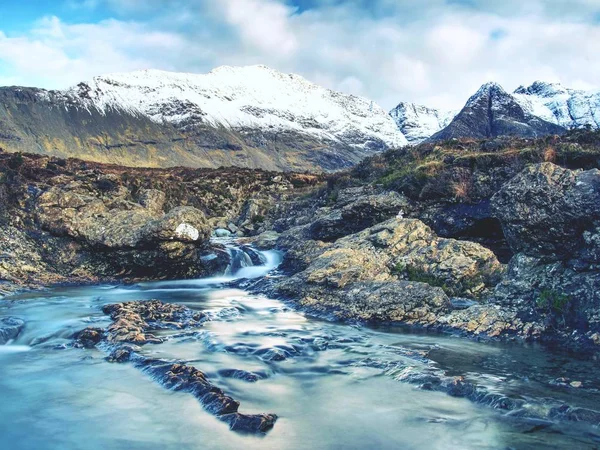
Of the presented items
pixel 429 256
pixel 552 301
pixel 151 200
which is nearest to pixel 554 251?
pixel 552 301

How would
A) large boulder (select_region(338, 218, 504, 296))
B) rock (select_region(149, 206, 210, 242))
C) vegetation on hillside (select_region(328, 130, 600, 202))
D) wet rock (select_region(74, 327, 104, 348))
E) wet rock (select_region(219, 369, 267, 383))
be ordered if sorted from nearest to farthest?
wet rock (select_region(219, 369, 267, 383)) → wet rock (select_region(74, 327, 104, 348)) → large boulder (select_region(338, 218, 504, 296)) → vegetation on hillside (select_region(328, 130, 600, 202)) → rock (select_region(149, 206, 210, 242))

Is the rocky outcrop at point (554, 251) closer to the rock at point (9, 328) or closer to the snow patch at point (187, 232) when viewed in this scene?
the snow patch at point (187, 232)

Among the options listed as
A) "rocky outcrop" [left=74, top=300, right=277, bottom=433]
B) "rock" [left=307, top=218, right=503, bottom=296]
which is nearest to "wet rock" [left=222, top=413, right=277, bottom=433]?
"rocky outcrop" [left=74, top=300, right=277, bottom=433]

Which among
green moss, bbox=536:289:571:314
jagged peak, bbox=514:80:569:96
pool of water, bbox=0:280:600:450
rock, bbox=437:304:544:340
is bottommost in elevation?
pool of water, bbox=0:280:600:450

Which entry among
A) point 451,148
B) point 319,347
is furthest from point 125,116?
point 319,347

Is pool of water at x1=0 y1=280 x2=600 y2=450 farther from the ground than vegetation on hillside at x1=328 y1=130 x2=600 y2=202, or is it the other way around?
vegetation on hillside at x1=328 y1=130 x2=600 y2=202

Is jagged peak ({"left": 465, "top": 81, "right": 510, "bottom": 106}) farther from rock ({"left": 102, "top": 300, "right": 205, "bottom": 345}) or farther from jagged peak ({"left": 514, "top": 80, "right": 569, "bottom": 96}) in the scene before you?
rock ({"left": 102, "top": 300, "right": 205, "bottom": 345})

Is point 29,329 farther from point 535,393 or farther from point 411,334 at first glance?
point 535,393
